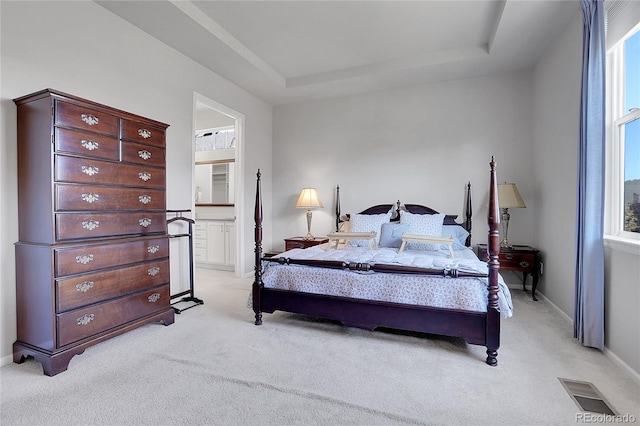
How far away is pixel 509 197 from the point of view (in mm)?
3824

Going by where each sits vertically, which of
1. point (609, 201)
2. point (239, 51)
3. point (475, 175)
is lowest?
point (609, 201)

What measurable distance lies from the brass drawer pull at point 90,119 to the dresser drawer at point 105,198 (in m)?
0.47

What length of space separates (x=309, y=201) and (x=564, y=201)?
3134 millimetres

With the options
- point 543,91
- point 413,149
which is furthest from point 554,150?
point 413,149

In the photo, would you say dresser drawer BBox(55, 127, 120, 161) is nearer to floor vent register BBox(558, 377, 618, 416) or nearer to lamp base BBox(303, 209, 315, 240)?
lamp base BBox(303, 209, 315, 240)

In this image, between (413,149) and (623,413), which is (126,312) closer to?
(623,413)

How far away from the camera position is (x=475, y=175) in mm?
4336

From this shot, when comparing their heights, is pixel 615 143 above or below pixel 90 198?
above

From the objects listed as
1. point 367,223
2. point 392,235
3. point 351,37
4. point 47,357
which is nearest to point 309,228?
point 367,223

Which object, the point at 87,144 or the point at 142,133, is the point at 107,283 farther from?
the point at 142,133

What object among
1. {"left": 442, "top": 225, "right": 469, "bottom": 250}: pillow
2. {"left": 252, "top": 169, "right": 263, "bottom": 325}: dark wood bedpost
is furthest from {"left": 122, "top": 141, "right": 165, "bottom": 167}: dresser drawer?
{"left": 442, "top": 225, "right": 469, "bottom": 250}: pillow

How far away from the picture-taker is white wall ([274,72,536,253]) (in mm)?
4172

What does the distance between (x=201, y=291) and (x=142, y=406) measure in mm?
2478

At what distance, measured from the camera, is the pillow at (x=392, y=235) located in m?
3.80
